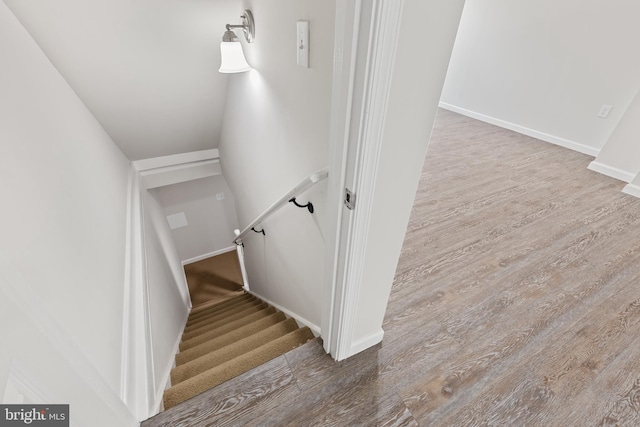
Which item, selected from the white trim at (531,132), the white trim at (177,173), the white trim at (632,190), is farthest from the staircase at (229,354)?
the white trim at (531,132)

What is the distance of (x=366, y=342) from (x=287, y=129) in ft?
3.38

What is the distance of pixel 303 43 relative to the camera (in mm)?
968

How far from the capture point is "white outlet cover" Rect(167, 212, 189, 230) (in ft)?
15.3

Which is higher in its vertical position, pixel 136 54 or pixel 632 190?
pixel 136 54

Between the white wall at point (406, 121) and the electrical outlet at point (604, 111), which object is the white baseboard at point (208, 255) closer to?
the white wall at point (406, 121)

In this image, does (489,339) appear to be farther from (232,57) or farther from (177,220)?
(177,220)

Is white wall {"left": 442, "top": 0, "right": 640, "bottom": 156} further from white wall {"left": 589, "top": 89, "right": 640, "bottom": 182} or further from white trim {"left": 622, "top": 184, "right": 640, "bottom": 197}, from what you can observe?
white trim {"left": 622, "top": 184, "right": 640, "bottom": 197}

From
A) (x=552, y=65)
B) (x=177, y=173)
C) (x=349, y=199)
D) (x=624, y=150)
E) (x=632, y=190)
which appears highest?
(x=552, y=65)

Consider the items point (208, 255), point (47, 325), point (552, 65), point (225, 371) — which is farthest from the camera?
point (208, 255)

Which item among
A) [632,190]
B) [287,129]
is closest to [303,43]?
[287,129]

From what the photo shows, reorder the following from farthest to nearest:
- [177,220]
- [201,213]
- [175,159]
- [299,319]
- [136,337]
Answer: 1. [201,213]
2. [177,220]
3. [175,159]
4. [299,319]
5. [136,337]

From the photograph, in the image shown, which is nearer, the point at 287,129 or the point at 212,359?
the point at 287,129

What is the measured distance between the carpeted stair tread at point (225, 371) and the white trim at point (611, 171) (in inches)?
135

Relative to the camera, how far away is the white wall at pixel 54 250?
59 centimetres
